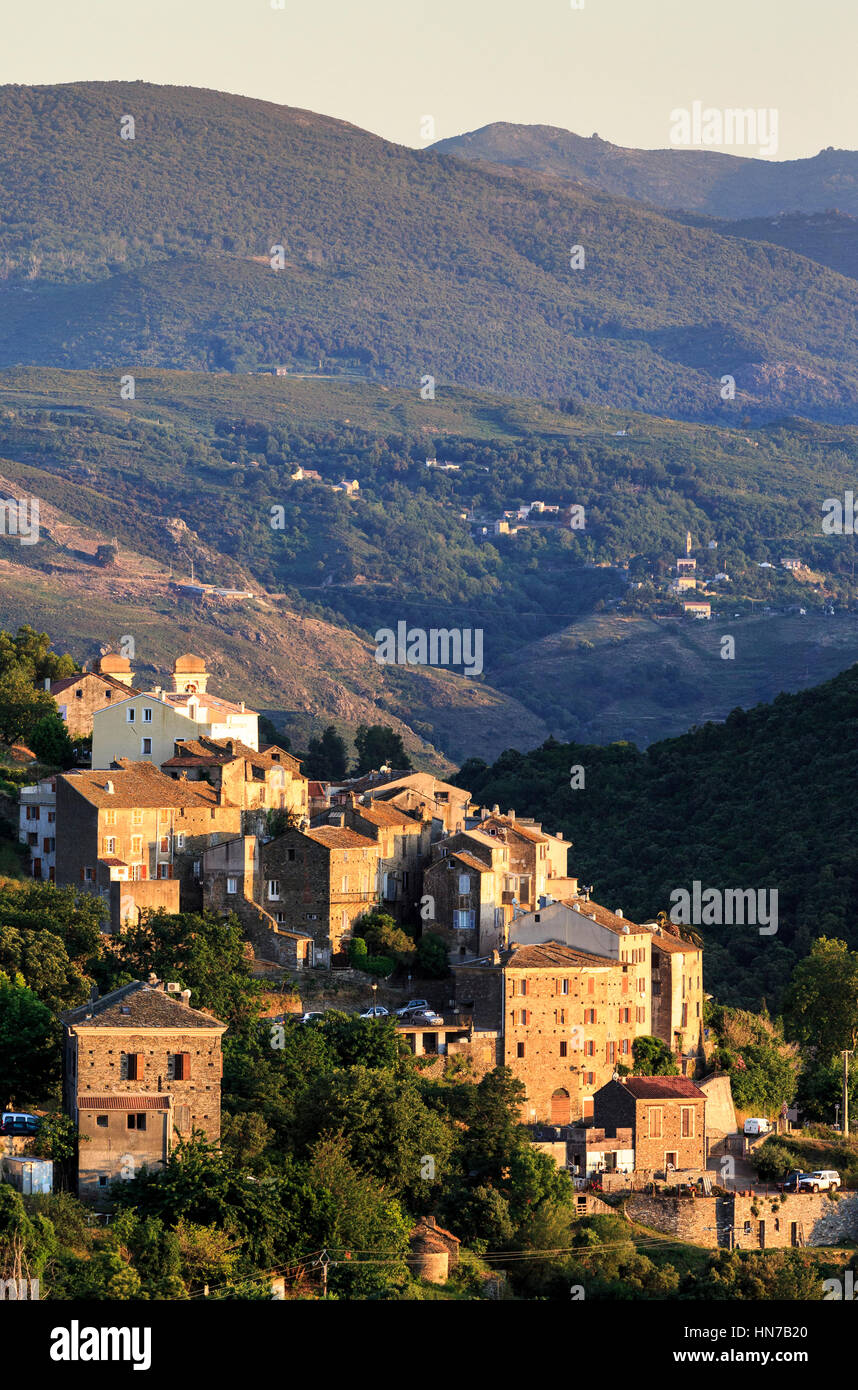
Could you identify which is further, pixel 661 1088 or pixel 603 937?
pixel 603 937

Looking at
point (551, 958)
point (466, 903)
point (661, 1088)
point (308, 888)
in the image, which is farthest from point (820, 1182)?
point (308, 888)

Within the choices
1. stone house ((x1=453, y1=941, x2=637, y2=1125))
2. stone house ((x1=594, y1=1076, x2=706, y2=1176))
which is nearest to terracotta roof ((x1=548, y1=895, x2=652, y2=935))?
stone house ((x1=453, y1=941, x2=637, y2=1125))

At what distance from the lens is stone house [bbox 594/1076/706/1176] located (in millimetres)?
57344

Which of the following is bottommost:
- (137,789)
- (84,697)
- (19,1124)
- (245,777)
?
(19,1124)

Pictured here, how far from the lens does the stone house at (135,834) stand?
6303cm

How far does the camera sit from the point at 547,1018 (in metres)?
59.3

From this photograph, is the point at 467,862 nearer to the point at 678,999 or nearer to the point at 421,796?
the point at 678,999

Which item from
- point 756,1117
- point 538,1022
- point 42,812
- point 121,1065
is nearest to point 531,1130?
point 538,1022

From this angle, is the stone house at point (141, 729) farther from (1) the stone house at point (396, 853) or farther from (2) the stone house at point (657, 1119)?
(2) the stone house at point (657, 1119)

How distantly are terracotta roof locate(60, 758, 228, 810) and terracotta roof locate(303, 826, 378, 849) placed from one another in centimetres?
311

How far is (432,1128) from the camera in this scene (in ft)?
177

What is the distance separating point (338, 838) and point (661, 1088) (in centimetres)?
1119

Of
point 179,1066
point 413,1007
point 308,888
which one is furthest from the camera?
point 308,888
